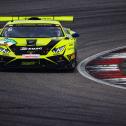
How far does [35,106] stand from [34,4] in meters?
22.5

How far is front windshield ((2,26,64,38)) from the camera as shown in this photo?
17406 millimetres

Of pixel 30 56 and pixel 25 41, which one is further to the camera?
pixel 25 41

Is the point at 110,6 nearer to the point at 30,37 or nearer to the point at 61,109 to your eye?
the point at 30,37

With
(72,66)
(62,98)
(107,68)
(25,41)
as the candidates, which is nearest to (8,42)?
(25,41)

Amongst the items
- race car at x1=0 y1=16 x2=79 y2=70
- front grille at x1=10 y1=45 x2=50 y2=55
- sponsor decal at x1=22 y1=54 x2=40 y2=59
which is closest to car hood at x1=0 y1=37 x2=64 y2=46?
race car at x1=0 y1=16 x2=79 y2=70

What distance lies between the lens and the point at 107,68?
17.3 metres

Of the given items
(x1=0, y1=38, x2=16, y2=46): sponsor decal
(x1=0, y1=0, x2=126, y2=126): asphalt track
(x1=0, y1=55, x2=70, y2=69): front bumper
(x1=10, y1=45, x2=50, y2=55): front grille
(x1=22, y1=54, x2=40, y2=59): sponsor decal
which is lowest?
(x1=0, y1=0, x2=126, y2=126): asphalt track

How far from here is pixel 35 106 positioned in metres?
11.7


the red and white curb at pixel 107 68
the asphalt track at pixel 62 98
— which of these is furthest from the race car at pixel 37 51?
the red and white curb at pixel 107 68

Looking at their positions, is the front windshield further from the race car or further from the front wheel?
the front wheel

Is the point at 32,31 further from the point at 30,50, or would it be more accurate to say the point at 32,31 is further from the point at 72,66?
the point at 72,66

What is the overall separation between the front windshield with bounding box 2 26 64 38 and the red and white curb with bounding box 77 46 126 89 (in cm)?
114

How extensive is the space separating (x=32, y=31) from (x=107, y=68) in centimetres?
224

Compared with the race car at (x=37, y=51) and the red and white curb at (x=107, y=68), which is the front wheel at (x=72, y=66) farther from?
the red and white curb at (x=107, y=68)
